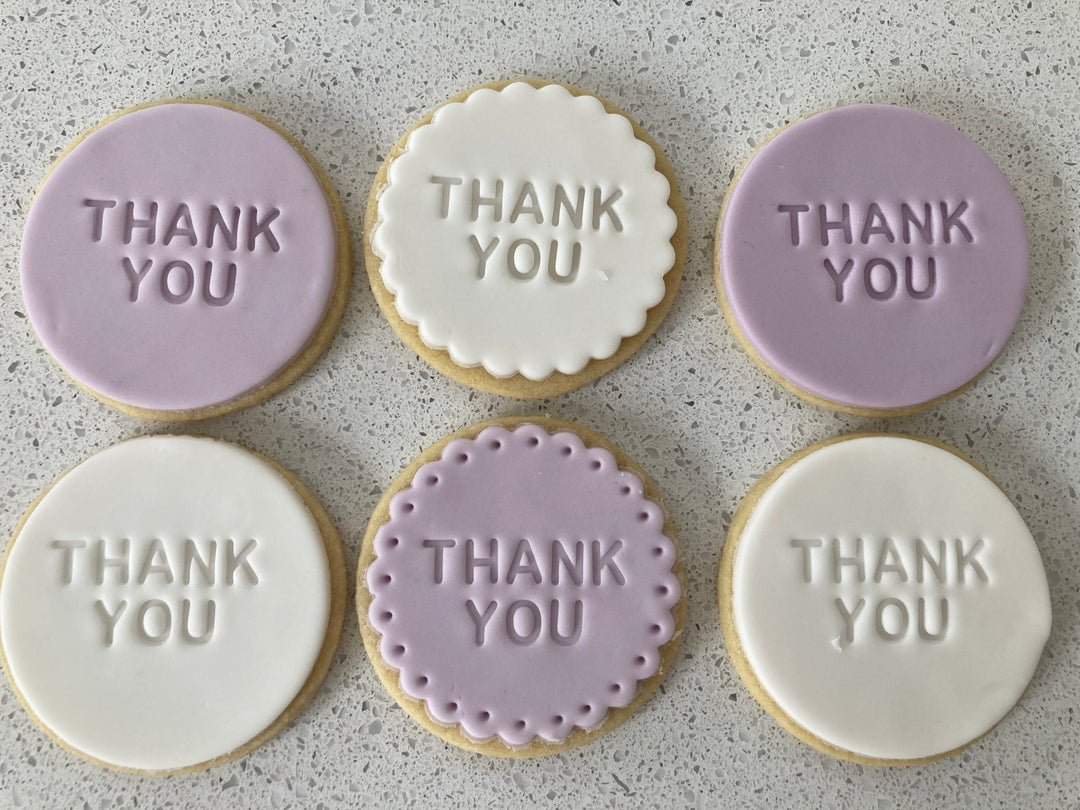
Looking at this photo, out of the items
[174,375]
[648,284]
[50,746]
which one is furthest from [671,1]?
[50,746]

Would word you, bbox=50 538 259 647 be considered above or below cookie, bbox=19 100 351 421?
below

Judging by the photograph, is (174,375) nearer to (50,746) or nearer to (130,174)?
(130,174)

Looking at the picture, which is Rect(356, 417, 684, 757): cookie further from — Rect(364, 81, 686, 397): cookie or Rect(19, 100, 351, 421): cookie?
Rect(19, 100, 351, 421): cookie

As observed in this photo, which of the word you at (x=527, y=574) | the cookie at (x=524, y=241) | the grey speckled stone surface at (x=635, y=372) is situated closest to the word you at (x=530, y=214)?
the cookie at (x=524, y=241)

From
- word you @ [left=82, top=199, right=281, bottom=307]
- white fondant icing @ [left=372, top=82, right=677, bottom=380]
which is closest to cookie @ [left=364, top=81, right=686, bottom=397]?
white fondant icing @ [left=372, top=82, right=677, bottom=380]

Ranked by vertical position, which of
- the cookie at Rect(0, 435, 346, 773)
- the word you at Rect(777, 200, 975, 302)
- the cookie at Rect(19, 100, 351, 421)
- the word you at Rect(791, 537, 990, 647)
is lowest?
the cookie at Rect(0, 435, 346, 773)

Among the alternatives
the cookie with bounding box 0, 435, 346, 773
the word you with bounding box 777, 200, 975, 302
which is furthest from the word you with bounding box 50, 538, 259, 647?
the word you with bounding box 777, 200, 975, 302
